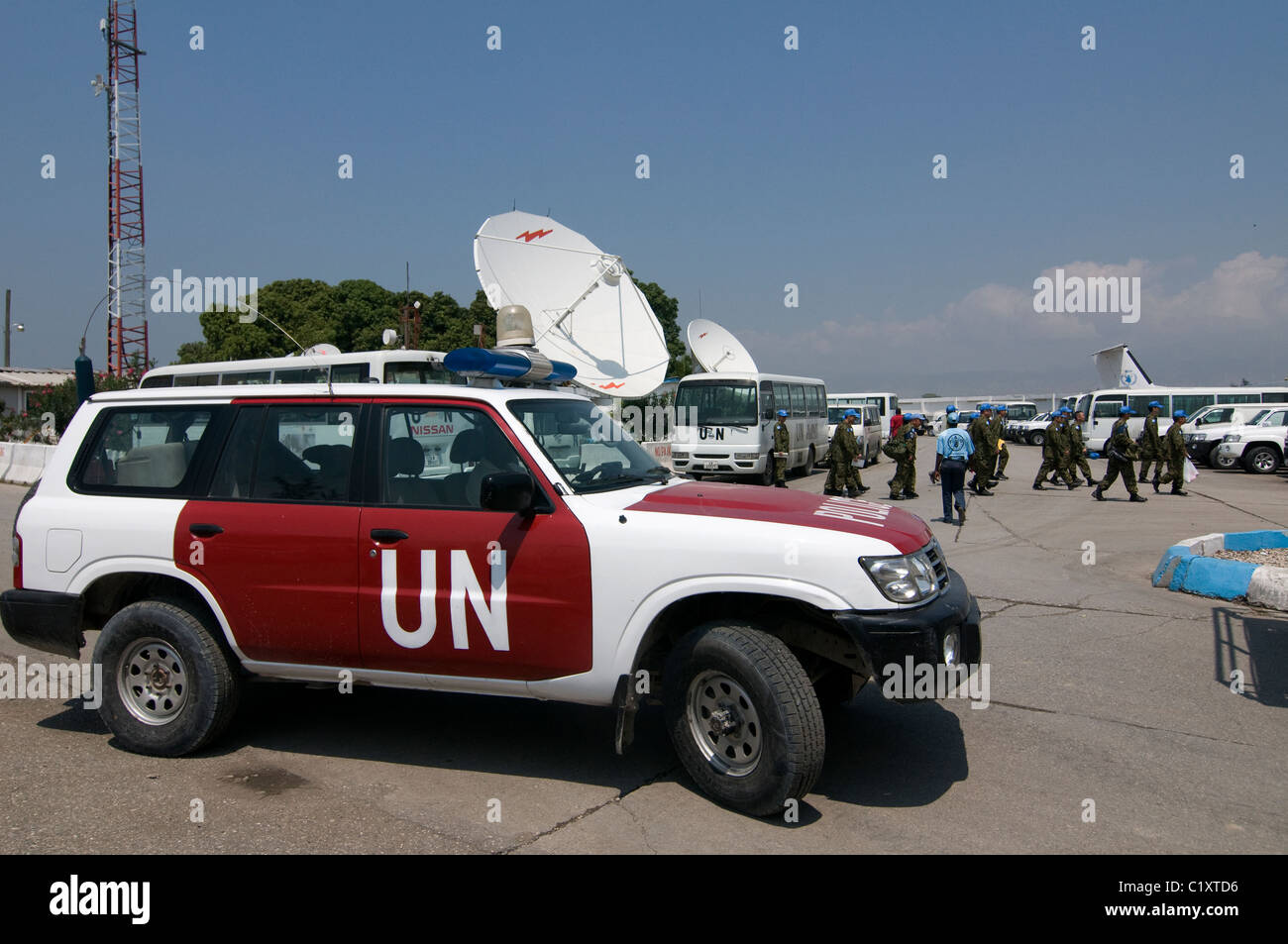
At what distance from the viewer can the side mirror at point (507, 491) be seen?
13.5 ft

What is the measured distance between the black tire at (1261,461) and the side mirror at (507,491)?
1036 inches

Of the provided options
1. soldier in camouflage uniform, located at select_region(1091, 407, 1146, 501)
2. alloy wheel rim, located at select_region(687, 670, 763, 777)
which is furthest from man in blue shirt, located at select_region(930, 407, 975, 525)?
alloy wheel rim, located at select_region(687, 670, 763, 777)

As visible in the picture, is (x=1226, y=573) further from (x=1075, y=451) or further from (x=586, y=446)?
(x=1075, y=451)

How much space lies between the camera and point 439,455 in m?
4.63

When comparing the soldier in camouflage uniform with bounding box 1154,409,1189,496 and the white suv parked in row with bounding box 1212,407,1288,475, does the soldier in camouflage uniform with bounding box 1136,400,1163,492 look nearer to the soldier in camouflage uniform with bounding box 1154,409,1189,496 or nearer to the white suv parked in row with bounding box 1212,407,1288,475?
the soldier in camouflage uniform with bounding box 1154,409,1189,496

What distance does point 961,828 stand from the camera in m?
3.88

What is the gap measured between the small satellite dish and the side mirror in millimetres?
21705

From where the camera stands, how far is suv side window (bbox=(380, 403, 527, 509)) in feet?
14.7

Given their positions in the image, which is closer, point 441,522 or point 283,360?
point 441,522

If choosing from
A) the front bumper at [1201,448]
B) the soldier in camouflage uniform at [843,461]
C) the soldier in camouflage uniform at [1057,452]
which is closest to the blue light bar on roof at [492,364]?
the soldier in camouflage uniform at [843,461]

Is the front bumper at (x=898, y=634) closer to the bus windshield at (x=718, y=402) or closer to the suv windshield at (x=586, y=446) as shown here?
the suv windshield at (x=586, y=446)

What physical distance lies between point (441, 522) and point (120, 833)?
1883mm

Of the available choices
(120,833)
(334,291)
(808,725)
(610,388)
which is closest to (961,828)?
(808,725)

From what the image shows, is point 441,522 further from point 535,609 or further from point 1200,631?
point 1200,631
